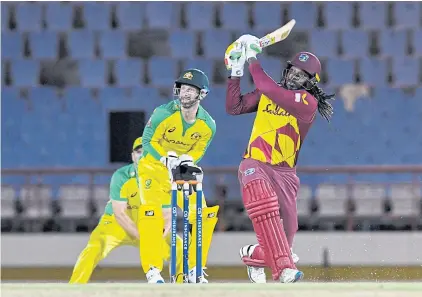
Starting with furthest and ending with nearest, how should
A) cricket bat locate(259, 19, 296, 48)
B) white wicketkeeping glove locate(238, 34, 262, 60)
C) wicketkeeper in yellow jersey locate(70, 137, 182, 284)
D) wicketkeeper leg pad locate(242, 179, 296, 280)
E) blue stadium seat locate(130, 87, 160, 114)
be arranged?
blue stadium seat locate(130, 87, 160, 114) < wicketkeeper in yellow jersey locate(70, 137, 182, 284) < cricket bat locate(259, 19, 296, 48) < white wicketkeeping glove locate(238, 34, 262, 60) < wicketkeeper leg pad locate(242, 179, 296, 280)

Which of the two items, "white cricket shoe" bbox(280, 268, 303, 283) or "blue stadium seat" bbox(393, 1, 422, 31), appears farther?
"blue stadium seat" bbox(393, 1, 422, 31)

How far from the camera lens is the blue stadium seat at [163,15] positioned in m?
14.2

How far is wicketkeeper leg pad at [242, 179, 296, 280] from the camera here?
755cm

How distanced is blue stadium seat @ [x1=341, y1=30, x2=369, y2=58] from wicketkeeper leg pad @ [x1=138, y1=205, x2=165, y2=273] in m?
6.46

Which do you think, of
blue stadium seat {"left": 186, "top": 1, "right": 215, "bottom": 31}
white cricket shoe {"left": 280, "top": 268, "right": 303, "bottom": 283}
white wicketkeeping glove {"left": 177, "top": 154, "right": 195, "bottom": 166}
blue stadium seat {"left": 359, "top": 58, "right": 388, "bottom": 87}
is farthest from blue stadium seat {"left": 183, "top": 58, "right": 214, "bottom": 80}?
white cricket shoe {"left": 280, "top": 268, "right": 303, "bottom": 283}

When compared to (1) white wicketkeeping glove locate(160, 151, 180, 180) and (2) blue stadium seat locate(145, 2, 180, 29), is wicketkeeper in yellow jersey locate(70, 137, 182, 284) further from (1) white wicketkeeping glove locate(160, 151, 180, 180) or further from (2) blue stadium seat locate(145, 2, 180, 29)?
(2) blue stadium seat locate(145, 2, 180, 29)

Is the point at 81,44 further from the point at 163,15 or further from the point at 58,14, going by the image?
the point at 163,15

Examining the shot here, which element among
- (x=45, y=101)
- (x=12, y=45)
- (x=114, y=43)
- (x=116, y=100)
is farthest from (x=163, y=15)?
(x=12, y=45)

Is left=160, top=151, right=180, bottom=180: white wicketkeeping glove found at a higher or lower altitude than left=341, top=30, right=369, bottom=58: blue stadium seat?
lower

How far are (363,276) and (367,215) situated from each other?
38.7 inches

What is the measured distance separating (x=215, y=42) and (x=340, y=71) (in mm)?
1587

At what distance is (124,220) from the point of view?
30.8 feet

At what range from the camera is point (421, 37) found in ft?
46.6
